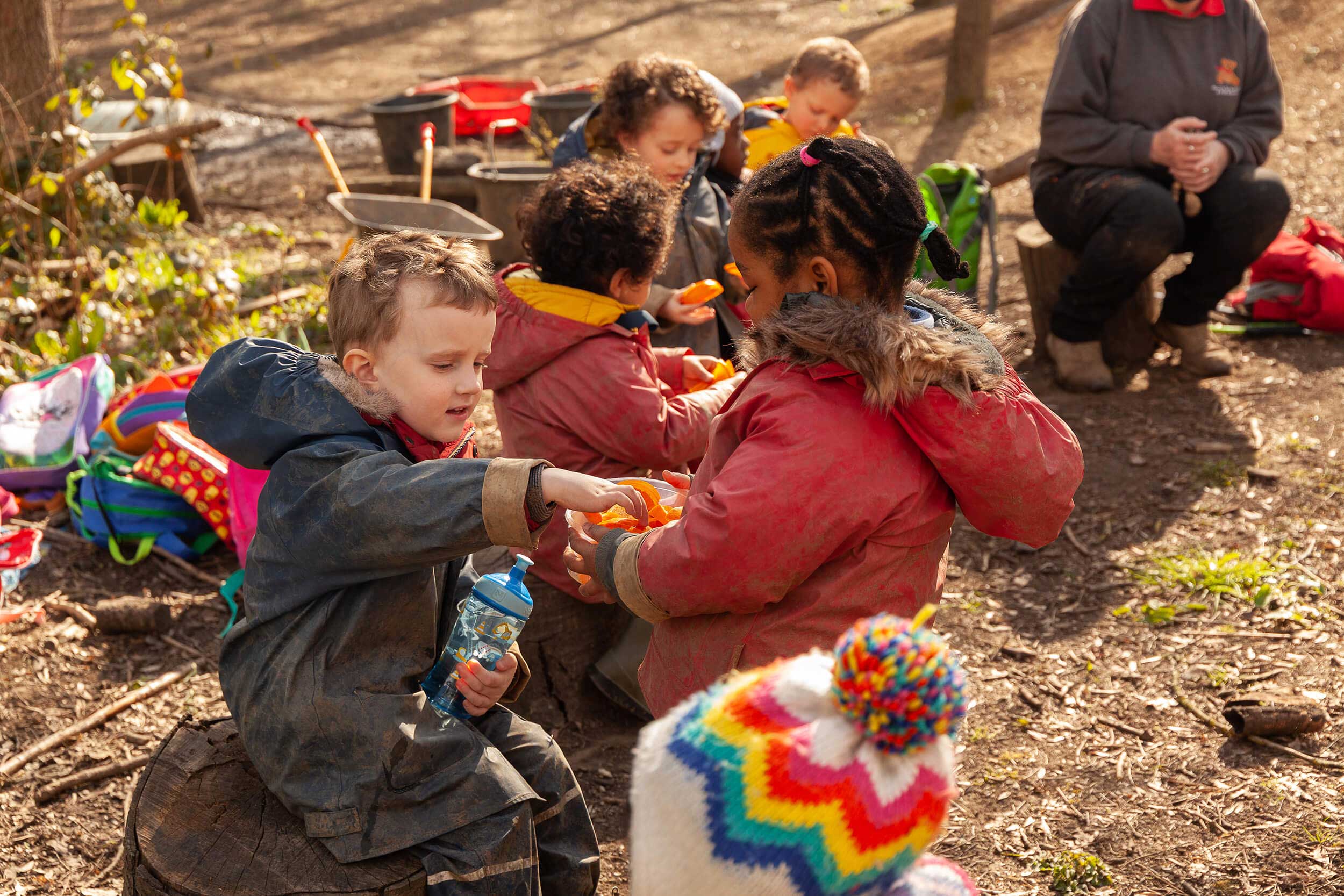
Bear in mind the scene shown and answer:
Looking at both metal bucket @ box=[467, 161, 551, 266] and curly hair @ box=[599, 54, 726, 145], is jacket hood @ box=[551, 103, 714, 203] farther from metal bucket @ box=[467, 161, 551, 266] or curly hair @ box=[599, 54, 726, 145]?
metal bucket @ box=[467, 161, 551, 266]

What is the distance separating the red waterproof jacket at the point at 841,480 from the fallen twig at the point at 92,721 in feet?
6.78

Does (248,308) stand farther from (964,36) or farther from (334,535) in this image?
(964,36)

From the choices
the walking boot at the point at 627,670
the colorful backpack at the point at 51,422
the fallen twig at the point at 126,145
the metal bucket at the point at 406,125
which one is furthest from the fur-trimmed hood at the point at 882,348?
the metal bucket at the point at 406,125

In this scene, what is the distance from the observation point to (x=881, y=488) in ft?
7.21

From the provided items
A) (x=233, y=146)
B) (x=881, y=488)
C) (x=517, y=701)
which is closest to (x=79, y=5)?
(x=233, y=146)

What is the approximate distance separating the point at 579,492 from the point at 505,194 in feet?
16.8

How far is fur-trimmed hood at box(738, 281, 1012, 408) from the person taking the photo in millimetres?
2115

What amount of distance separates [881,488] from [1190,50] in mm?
4320

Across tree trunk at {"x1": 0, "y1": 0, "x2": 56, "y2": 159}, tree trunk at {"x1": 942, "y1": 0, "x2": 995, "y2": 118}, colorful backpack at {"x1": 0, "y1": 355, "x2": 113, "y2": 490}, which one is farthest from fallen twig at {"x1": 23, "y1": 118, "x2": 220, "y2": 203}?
tree trunk at {"x1": 942, "y1": 0, "x2": 995, "y2": 118}

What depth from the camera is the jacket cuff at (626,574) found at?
2.28m

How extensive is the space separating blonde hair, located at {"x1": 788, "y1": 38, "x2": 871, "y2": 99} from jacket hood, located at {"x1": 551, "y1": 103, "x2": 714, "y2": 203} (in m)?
0.83

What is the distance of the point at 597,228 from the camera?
10.5ft

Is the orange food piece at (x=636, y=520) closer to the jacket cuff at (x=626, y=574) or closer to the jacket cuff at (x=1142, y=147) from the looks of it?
the jacket cuff at (x=626, y=574)

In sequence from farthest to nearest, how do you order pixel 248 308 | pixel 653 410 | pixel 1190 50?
pixel 248 308 → pixel 1190 50 → pixel 653 410
